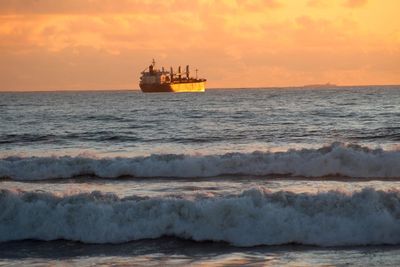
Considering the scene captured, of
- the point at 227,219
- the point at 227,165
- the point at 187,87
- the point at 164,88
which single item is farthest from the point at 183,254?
the point at 187,87

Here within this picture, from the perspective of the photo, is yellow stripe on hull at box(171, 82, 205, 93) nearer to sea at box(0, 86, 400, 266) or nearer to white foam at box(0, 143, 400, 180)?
white foam at box(0, 143, 400, 180)

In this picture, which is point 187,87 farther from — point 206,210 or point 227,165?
point 206,210

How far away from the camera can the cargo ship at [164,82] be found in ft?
527

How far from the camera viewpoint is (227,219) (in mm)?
13977

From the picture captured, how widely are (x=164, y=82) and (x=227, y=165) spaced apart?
460ft

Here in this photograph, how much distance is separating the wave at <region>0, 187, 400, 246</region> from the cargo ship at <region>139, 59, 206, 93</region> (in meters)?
146

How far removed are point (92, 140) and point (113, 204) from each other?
18.1 m

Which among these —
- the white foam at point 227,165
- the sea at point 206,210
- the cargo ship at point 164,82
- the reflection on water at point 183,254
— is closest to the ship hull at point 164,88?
the cargo ship at point 164,82

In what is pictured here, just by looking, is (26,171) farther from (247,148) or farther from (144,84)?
(144,84)

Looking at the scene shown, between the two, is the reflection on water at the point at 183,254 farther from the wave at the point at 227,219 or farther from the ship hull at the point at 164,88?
the ship hull at the point at 164,88

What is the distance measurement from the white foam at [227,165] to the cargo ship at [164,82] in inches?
5431

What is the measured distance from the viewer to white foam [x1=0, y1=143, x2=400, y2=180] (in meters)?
21.5

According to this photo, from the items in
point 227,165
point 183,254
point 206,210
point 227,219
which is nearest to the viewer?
point 183,254

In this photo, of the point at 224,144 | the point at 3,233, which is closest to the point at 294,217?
the point at 3,233
